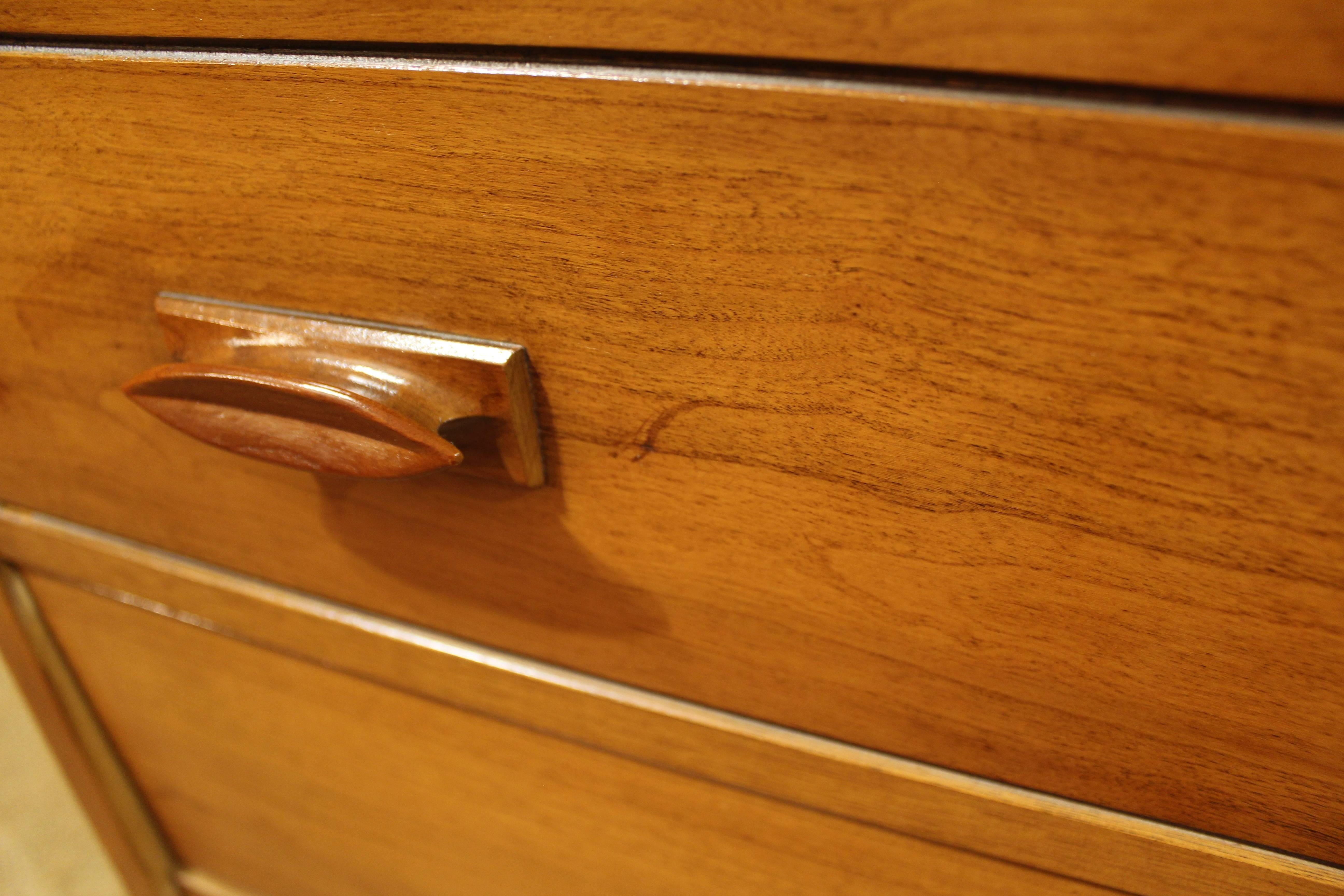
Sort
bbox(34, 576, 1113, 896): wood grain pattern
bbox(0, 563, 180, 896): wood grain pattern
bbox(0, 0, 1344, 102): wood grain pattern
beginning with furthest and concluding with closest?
1. bbox(0, 563, 180, 896): wood grain pattern
2. bbox(34, 576, 1113, 896): wood grain pattern
3. bbox(0, 0, 1344, 102): wood grain pattern

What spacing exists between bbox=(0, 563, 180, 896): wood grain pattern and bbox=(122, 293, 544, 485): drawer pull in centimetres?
21

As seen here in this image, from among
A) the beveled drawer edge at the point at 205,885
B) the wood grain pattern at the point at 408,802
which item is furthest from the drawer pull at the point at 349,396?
the beveled drawer edge at the point at 205,885

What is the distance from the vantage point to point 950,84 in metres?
0.15

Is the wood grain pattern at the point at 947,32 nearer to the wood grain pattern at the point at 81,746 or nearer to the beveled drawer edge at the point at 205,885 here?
the wood grain pattern at the point at 81,746

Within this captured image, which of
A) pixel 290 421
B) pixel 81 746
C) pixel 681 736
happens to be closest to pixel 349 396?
pixel 290 421

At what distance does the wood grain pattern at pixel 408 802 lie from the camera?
0.26 meters

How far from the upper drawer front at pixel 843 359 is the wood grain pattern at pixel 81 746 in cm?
18

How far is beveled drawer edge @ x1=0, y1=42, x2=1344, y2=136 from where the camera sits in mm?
138

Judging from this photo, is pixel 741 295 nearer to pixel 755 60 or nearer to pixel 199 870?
pixel 755 60

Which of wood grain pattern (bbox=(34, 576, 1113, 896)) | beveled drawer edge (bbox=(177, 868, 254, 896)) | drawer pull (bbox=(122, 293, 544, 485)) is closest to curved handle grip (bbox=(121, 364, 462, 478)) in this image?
drawer pull (bbox=(122, 293, 544, 485))

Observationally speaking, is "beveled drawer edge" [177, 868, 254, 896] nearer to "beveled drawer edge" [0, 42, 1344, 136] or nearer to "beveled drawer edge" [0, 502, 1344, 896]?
"beveled drawer edge" [0, 502, 1344, 896]

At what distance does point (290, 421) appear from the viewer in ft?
0.69

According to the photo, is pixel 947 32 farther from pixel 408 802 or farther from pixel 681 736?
pixel 408 802

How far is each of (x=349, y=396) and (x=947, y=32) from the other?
0.48 ft
